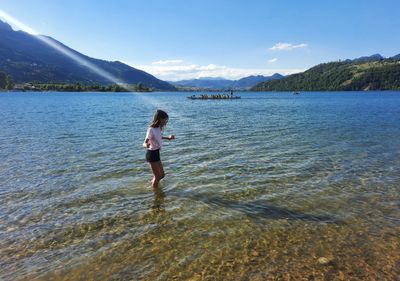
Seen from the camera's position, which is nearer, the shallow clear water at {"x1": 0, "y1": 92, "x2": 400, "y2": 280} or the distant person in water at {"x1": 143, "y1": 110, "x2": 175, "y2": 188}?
the shallow clear water at {"x1": 0, "y1": 92, "x2": 400, "y2": 280}

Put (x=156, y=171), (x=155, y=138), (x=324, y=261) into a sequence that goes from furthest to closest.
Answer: (x=156, y=171)
(x=155, y=138)
(x=324, y=261)

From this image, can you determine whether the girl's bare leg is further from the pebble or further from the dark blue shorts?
the pebble

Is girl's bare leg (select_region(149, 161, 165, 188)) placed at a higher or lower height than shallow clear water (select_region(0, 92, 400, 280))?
higher

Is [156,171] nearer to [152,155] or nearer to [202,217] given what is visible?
[152,155]

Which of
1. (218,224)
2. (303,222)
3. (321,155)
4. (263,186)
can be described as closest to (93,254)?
(218,224)

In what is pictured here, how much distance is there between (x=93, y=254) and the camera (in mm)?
Answer: 8703

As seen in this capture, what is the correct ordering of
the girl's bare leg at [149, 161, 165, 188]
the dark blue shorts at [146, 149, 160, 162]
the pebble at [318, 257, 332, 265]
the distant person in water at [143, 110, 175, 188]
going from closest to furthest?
the pebble at [318, 257, 332, 265], the distant person in water at [143, 110, 175, 188], the dark blue shorts at [146, 149, 160, 162], the girl's bare leg at [149, 161, 165, 188]

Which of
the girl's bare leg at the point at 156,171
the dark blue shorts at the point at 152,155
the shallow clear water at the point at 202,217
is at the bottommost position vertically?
the shallow clear water at the point at 202,217

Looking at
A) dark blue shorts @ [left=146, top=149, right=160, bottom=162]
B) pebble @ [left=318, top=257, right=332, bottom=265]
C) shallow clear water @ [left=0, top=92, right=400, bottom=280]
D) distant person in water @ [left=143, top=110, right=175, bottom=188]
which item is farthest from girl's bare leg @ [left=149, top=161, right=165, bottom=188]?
pebble @ [left=318, top=257, right=332, bottom=265]

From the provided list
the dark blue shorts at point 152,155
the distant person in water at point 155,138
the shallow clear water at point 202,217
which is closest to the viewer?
the shallow clear water at point 202,217

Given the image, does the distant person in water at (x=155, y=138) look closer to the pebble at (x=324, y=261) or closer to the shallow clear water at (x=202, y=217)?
the shallow clear water at (x=202, y=217)

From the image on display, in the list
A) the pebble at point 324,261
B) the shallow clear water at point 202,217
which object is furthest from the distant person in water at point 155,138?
the pebble at point 324,261

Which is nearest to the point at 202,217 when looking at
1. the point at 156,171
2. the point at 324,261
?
the point at 156,171

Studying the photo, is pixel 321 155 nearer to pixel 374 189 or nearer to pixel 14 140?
pixel 374 189
